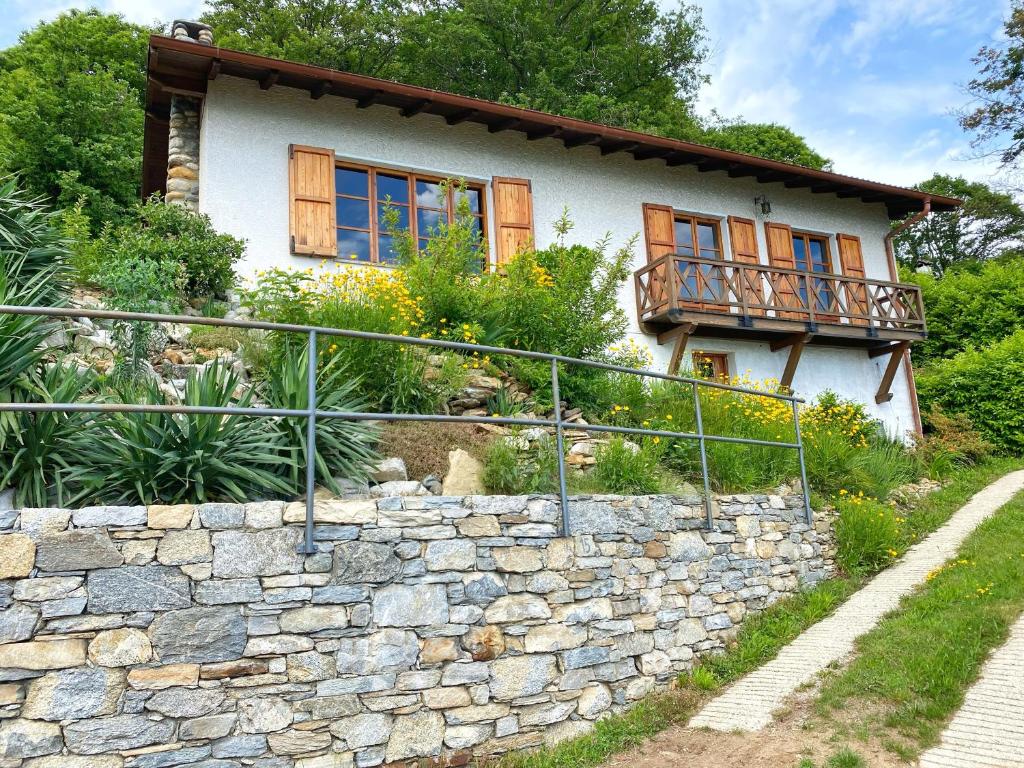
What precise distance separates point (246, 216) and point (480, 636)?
701cm

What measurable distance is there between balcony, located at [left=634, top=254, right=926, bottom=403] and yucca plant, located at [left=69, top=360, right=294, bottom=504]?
8102 millimetres

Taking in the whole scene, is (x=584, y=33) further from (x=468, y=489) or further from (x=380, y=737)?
(x=380, y=737)

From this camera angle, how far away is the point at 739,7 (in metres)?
9.94

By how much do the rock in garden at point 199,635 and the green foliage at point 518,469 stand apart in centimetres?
207

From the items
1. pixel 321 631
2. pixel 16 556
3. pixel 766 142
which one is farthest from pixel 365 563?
pixel 766 142

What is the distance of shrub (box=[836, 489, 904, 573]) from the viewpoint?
8.12 meters

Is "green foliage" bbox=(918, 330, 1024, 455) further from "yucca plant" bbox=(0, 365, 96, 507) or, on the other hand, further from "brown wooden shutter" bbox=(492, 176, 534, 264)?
"yucca plant" bbox=(0, 365, 96, 507)

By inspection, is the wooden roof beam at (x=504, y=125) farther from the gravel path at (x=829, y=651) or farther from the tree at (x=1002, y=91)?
the tree at (x=1002, y=91)

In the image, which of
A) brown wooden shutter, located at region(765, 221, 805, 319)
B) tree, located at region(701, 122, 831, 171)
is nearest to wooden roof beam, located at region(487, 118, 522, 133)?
brown wooden shutter, located at region(765, 221, 805, 319)

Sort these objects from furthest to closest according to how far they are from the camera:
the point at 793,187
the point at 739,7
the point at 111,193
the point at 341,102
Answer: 1. the point at 111,193
2. the point at 793,187
3. the point at 341,102
4. the point at 739,7

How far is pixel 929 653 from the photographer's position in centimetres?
588

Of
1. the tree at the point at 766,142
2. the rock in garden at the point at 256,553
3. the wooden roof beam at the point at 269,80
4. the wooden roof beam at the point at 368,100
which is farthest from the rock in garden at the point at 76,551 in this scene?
the tree at the point at 766,142

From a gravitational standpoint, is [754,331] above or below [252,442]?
above

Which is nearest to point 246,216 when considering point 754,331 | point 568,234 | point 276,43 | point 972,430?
point 568,234
